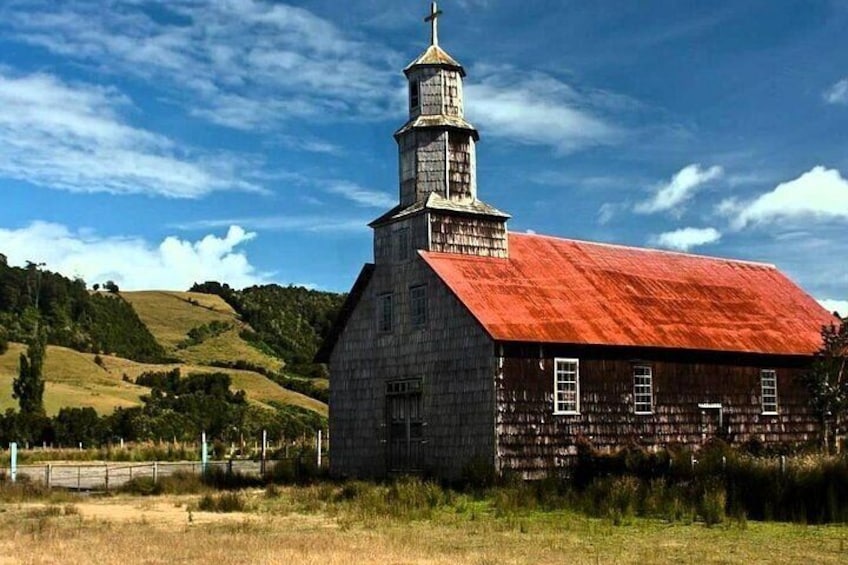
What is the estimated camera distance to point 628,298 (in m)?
36.3

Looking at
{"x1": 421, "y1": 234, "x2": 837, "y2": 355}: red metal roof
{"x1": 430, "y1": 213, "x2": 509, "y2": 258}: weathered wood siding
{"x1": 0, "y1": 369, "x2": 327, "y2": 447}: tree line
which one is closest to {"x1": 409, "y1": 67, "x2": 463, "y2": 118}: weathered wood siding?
{"x1": 430, "y1": 213, "x2": 509, "y2": 258}: weathered wood siding

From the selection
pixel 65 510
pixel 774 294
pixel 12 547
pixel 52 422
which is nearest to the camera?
pixel 12 547

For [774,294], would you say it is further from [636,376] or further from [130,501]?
[130,501]

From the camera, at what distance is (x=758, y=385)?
3656cm

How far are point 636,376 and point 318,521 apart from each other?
43.2 ft

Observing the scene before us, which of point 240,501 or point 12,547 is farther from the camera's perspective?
point 240,501

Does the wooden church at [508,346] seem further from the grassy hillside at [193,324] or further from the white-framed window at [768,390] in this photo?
the grassy hillside at [193,324]

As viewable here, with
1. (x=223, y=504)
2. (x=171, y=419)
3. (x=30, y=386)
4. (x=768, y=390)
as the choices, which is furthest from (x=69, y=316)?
(x=223, y=504)

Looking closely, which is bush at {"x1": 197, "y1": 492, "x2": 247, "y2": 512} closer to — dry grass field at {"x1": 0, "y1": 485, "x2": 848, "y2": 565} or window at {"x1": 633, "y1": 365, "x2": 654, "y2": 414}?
dry grass field at {"x1": 0, "y1": 485, "x2": 848, "y2": 565}

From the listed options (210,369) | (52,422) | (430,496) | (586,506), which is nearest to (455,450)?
(430,496)

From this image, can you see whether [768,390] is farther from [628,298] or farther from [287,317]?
[287,317]

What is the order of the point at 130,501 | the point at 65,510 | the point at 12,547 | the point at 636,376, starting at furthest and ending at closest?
the point at 636,376, the point at 130,501, the point at 65,510, the point at 12,547

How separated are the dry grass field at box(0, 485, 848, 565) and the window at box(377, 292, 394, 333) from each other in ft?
31.3

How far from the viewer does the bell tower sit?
34.5 metres
